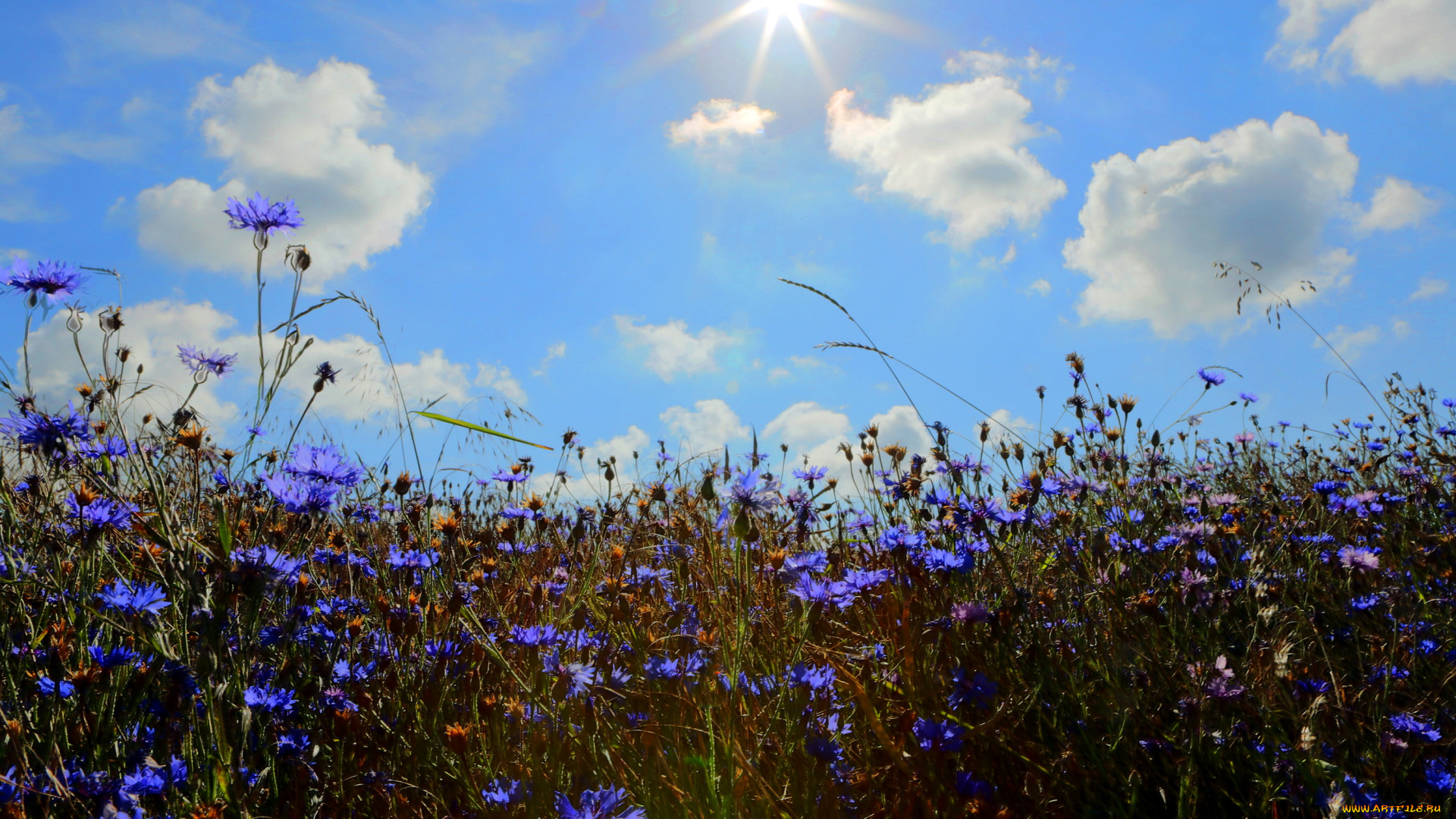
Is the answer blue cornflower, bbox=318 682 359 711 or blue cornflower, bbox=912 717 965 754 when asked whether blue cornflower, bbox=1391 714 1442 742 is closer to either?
blue cornflower, bbox=912 717 965 754

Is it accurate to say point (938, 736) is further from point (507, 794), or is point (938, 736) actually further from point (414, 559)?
point (414, 559)

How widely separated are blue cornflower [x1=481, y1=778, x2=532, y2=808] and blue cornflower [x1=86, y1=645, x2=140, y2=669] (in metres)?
0.89

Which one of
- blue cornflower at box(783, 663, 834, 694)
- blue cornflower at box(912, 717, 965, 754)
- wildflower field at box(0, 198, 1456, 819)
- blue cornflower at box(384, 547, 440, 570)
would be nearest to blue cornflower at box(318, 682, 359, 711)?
wildflower field at box(0, 198, 1456, 819)

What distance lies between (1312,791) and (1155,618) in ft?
1.55

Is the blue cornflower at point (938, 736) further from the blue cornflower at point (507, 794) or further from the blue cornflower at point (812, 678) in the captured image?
the blue cornflower at point (507, 794)

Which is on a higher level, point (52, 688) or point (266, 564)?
point (266, 564)

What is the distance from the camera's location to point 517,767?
1.60 metres

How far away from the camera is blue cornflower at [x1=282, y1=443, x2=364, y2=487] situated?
5.75 ft

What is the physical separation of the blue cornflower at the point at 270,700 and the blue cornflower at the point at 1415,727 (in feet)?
7.96

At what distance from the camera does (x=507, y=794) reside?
1.46 metres

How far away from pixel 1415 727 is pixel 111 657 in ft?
9.10

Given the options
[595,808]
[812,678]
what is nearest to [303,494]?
[595,808]

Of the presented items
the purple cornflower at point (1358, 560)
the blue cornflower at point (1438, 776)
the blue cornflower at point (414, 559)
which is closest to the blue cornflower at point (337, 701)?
the blue cornflower at point (414, 559)

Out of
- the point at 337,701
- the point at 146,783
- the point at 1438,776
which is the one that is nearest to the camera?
the point at 146,783
